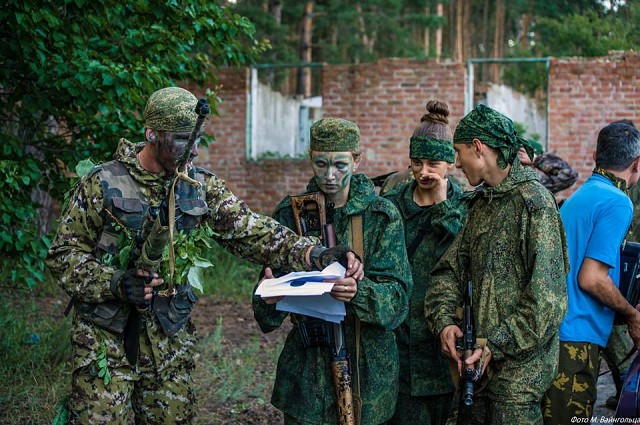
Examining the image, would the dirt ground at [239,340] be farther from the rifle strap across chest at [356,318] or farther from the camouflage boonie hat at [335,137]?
the camouflage boonie hat at [335,137]

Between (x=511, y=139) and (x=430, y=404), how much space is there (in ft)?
4.83

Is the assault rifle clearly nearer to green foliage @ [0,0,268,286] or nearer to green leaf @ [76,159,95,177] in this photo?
green leaf @ [76,159,95,177]

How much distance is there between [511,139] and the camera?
3.78m

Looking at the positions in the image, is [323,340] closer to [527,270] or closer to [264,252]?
[264,252]

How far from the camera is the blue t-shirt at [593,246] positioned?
4066 millimetres

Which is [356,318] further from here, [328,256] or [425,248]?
[425,248]

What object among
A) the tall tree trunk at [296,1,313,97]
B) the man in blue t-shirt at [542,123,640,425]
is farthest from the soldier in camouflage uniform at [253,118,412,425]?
the tall tree trunk at [296,1,313,97]

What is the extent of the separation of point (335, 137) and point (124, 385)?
151 centimetres

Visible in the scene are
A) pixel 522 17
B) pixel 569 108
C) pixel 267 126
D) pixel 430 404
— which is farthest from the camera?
pixel 522 17

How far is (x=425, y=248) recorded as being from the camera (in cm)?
447

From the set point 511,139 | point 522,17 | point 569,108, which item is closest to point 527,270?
point 511,139

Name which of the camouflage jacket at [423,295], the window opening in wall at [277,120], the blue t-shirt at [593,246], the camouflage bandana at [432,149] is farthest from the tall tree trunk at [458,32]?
the blue t-shirt at [593,246]

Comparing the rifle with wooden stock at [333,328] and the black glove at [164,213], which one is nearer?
the black glove at [164,213]

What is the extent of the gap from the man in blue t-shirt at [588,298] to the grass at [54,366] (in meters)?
2.96
